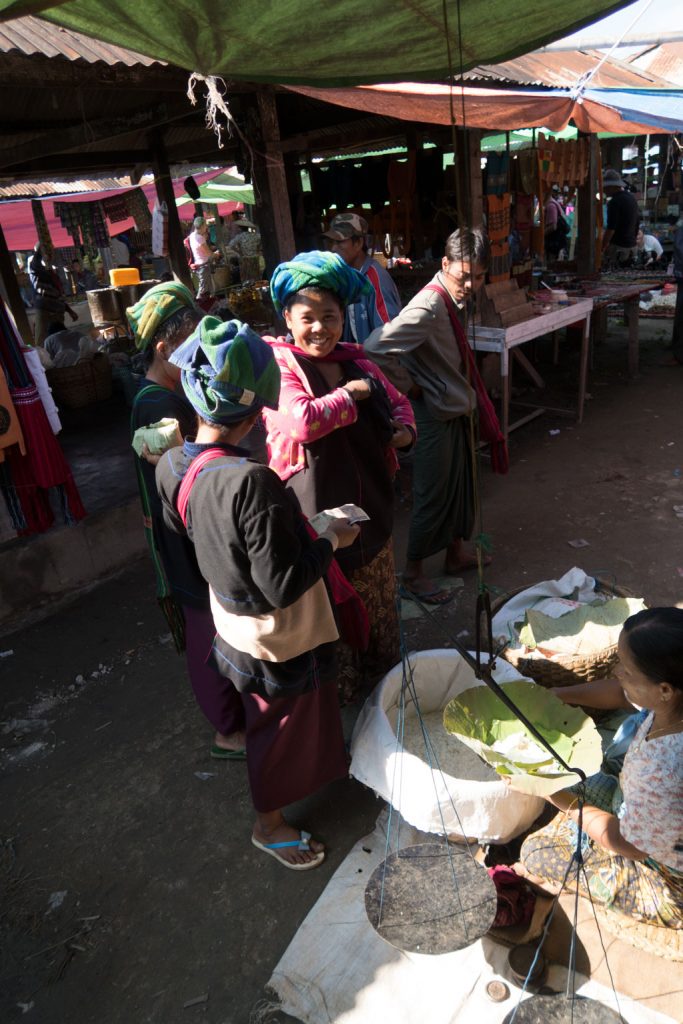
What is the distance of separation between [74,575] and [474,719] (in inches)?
113

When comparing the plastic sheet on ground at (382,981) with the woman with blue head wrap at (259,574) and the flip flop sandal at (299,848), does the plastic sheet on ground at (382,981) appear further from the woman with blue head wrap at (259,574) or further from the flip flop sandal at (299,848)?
the woman with blue head wrap at (259,574)

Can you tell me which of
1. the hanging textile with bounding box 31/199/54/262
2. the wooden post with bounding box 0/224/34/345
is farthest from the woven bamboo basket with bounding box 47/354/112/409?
the hanging textile with bounding box 31/199/54/262

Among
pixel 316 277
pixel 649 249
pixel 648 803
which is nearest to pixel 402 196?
pixel 316 277

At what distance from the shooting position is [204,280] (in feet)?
32.5

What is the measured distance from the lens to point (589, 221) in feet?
25.7

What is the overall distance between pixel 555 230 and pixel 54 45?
30.0 feet

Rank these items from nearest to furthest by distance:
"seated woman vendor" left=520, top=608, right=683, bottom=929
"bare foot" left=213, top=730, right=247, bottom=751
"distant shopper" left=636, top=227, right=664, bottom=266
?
"seated woman vendor" left=520, top=608, right=683, bottom=929 → "bare foot" left=213, top=730, right=247, bottom=751 → "distant shopper" left=636, top=227, right=664, bottom=266

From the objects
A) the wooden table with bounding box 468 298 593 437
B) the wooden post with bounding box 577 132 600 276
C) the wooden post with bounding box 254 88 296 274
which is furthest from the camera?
the wooden post with bounding box 577 132 600 276

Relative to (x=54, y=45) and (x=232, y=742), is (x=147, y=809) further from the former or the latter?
(x=54, y=45)

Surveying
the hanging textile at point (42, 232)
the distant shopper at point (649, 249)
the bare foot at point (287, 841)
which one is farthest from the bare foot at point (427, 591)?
the distant shopper at point (649, 249)

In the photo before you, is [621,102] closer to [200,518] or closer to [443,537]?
Result: [443,537]

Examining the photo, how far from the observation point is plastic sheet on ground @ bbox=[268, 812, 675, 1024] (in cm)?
176

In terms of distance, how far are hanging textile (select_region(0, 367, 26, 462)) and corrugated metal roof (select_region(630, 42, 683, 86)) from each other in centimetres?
966

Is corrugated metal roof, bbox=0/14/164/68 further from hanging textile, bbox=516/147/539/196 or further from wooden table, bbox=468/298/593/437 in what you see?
hanging textile, bbox=516/147/539/196
